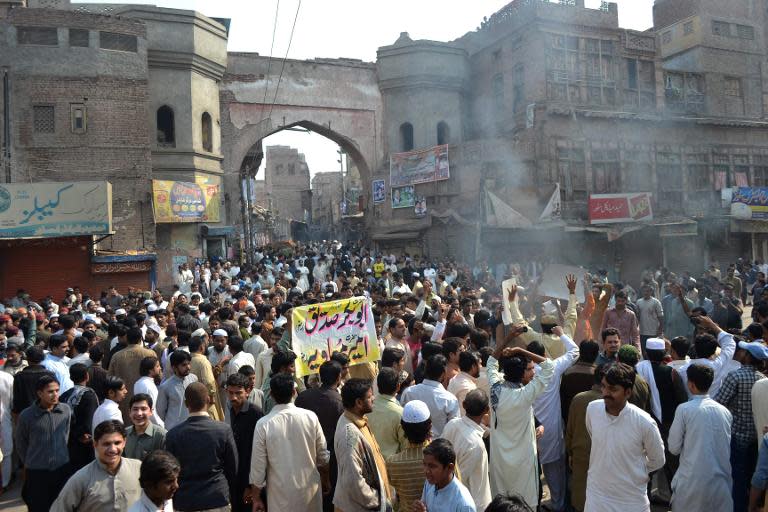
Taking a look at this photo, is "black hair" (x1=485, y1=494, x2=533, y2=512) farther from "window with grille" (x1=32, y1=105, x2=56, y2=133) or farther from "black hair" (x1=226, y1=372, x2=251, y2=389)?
"window with grille" (x1=32, y1=105, x2=56, y2=133)

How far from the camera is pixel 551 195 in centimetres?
2358

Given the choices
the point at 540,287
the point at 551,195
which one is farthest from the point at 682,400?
the point at 551,195

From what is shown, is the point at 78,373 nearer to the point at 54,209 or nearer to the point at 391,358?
the point at 391,358

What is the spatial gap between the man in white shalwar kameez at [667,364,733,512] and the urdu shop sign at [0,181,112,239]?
59.4 ft

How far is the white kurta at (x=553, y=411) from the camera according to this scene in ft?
18.0

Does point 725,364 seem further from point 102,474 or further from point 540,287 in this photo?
point 540,287

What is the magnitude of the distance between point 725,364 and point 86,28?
75.3ft

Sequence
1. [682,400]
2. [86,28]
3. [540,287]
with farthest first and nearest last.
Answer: [86,28]
[540,287]
[682,400]

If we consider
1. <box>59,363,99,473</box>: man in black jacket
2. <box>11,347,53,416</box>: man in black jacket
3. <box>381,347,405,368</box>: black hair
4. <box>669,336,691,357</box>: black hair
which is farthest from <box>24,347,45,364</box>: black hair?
<box>669,336,691,357</box>: black hair

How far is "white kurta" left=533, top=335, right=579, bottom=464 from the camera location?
18.0 feet

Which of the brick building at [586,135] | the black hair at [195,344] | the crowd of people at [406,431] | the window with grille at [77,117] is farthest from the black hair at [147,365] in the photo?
the window with grille at [77,117]

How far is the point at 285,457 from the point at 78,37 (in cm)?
2234

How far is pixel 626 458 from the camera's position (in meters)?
4.12

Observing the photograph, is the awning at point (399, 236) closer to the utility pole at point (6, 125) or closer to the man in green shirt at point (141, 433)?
the utility pole at point (6, 125)
